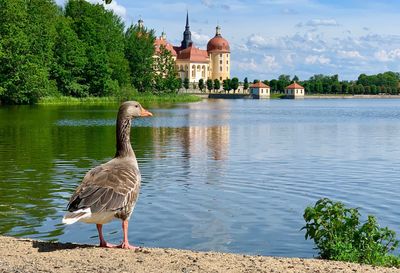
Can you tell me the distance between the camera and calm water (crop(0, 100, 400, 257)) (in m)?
12.5

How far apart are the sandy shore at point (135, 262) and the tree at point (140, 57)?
111539 mm

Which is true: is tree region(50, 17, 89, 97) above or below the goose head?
above

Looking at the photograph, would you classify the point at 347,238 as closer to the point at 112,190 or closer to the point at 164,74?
the point at 112,190

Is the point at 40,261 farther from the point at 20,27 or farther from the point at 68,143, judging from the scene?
the point at 20,27

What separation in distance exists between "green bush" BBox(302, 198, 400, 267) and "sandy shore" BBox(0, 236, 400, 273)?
626 mm

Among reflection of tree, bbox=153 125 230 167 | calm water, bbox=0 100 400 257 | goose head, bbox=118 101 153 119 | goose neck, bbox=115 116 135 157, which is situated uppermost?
goose head, bbox=118 101 153 119

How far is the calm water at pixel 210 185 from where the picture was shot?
1248 cm

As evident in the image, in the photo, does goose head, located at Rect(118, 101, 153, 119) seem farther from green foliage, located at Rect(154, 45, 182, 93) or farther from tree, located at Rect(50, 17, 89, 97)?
green foliage, located at Rect(154, 45, 182, 93)

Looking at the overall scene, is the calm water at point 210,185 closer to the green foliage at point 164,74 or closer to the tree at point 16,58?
the tree at point 16,58

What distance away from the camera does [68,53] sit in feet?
288

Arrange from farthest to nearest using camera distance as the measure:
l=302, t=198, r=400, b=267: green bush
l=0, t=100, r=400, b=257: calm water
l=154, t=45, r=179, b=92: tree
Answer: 1. l=154, t=45, r=179, b=92: tree
2. l=0, t=100, r=400, b=257: calm water
3. l=302, t=198, r=400, b=267: green bush

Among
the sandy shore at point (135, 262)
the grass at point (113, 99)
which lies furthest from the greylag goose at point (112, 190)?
the grass at point (113, 99)

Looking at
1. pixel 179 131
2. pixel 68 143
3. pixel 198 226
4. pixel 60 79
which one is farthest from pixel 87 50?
pixel 198 226

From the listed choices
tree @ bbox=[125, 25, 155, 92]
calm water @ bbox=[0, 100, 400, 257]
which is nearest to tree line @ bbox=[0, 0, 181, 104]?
tree @ bbox=[125, 25, 155, 92]
